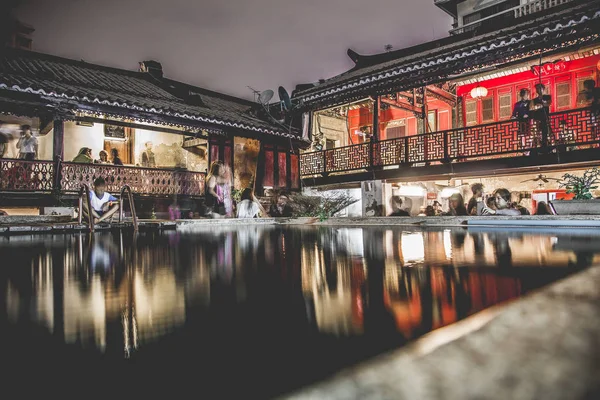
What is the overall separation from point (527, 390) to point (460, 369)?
0.19 ft

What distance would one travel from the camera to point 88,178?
943cm

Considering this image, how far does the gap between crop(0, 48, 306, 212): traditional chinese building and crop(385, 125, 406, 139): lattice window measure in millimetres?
3724

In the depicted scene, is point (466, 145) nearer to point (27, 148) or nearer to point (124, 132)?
point (124, 132)

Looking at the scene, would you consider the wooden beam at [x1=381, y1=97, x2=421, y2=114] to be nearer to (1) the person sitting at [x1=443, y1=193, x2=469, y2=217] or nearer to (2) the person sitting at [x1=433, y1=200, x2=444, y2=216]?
(2) the person sitting at [x1=433, y1=200, x2=444, y2=216]

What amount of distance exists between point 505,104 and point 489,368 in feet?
45.6

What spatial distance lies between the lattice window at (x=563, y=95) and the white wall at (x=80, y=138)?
14484mm

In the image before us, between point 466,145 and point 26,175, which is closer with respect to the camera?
point 26,175

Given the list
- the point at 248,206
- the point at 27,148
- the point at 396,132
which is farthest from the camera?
the point at 396,132

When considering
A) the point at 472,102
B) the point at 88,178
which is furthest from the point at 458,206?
the point at 88,178

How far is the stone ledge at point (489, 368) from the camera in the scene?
0.34 meters

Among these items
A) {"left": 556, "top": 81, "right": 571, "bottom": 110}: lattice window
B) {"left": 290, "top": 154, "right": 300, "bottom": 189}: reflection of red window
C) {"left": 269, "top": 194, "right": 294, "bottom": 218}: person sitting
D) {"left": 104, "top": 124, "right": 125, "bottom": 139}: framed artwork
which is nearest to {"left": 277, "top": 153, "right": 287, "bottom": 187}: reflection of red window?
{"left": 290, "top": 154, "right": 300, "bottom": 189}: reflection of red window

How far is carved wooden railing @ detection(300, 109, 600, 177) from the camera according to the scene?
333 inches

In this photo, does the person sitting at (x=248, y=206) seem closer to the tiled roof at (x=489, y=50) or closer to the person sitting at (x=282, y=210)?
the person sitting at (x=282, y=210)

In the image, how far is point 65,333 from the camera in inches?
25.6
